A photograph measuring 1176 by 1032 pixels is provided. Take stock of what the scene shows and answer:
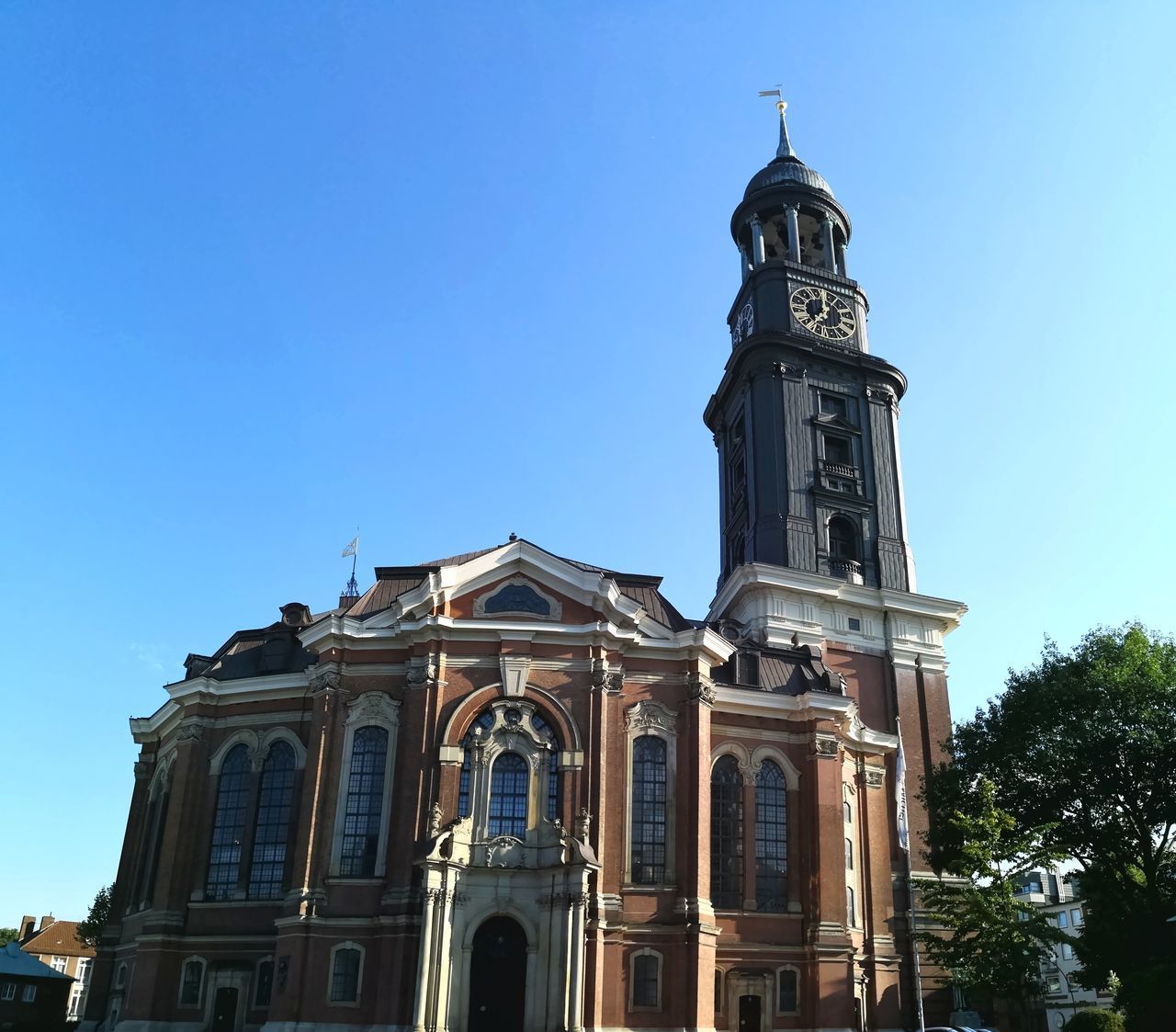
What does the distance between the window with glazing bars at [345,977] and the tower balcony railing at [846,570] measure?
30.3 metres

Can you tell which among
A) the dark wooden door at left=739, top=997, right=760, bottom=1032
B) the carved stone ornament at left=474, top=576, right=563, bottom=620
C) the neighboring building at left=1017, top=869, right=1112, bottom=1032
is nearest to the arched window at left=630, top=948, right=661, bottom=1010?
the dark wooden door at left=739, top=997, right=760, bottom=1032

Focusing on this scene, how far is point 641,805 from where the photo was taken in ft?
119

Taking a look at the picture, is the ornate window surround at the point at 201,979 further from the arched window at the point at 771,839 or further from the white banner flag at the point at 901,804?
the white banner flag at the point at 901,804

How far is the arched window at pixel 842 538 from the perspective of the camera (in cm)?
5553

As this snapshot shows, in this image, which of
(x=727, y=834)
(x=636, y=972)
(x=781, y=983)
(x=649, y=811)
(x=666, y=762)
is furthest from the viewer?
(x=727, y=834)

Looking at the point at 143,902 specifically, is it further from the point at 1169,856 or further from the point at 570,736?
the point at 1169,856

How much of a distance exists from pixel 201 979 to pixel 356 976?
22.7ft

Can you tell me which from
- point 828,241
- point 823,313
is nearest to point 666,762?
point 823,313

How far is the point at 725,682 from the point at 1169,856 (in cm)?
1990

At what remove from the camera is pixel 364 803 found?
35750 mm

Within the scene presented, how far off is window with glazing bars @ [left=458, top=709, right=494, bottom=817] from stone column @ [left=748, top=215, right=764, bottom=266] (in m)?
37.8

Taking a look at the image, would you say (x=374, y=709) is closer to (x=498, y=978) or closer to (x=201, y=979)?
(x=498, y=978)

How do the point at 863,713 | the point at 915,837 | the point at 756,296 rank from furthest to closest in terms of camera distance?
1. the point at 756,296
2. the point at 863,713
3. the point at 915,837

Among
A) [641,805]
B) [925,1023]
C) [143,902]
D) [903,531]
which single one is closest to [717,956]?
[641,805]
